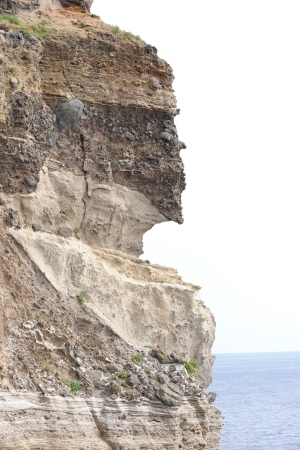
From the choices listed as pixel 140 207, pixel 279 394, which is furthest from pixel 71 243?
pixel 279 394

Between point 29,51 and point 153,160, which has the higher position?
point 29,51

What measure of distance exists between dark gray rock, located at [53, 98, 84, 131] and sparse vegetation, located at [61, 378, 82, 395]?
8468 mm

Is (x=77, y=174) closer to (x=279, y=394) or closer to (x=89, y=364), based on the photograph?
(x=89, y=364)

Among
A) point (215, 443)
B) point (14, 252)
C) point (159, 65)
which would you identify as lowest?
point (215, 443)

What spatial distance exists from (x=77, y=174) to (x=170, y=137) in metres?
3.57

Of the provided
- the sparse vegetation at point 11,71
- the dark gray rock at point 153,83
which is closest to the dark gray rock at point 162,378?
the dark gray rock at point 153,83

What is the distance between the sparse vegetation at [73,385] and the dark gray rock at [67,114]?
847cm

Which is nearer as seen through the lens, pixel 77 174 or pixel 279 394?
pixel 77 174

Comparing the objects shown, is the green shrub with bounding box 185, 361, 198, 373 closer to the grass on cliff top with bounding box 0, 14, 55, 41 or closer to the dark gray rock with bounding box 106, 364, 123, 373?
the dark gray rock with bounding box 106, 364, 123, 373

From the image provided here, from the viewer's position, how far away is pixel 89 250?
100ft

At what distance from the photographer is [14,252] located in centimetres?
2781

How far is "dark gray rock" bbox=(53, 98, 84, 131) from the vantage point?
102ft

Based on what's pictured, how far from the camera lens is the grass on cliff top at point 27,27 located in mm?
30719

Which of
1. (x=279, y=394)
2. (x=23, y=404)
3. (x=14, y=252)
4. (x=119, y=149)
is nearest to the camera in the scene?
(x=23, y=404)
